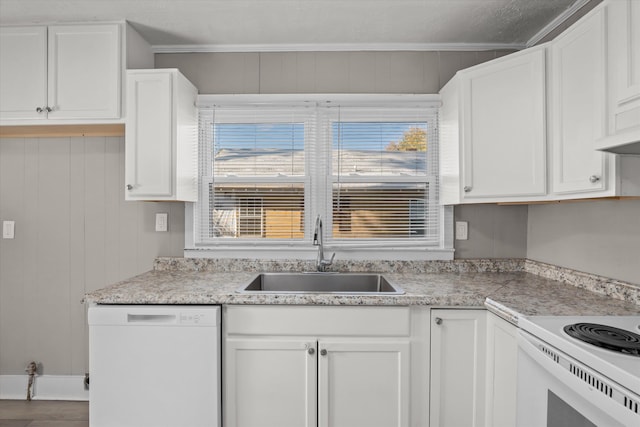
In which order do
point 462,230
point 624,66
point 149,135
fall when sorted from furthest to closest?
point 462,230 → point 149,135 → point 624,66

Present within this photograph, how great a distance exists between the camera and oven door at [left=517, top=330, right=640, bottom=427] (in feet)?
Result: 2.91

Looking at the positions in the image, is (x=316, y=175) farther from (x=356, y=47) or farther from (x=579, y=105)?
(x=579, y=105)

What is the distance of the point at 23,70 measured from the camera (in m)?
2.04

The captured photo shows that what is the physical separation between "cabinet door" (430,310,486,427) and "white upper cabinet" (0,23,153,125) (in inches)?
83.1

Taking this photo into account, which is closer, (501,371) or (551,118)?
(501,371)

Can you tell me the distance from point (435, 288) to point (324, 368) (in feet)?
2.29

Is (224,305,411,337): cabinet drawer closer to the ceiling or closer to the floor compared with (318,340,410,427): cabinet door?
closer to the ceiling

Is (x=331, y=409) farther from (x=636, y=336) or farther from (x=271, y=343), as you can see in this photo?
(x=636, y=336)

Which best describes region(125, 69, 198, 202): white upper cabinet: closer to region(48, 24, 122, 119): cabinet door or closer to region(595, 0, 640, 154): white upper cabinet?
region(48, 24, 122, 119): cabinet door

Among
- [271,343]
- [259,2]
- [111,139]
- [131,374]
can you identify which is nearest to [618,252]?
[271,343]

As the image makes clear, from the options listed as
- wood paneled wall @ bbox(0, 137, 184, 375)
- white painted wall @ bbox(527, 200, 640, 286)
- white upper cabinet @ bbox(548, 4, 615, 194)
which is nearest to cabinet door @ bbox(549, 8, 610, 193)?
white upper cabinet @ bbox(548, 4, 615, 194)

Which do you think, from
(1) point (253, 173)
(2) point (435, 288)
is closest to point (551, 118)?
(2) point (435, 288)

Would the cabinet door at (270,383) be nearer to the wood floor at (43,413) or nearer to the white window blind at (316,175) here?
the white window blind at (316,175)

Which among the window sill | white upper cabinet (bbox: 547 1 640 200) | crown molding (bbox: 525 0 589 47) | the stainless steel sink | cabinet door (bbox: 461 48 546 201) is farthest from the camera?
the window sill
